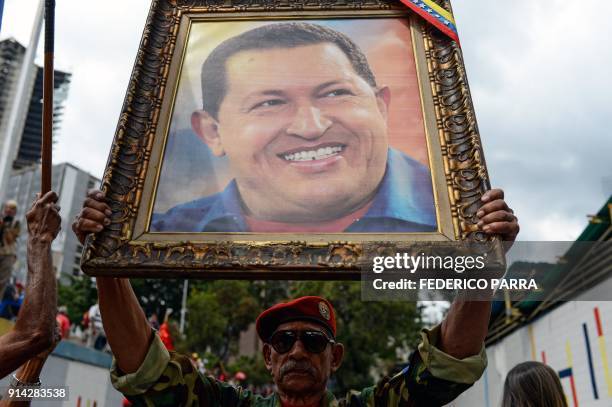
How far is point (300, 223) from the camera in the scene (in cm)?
191

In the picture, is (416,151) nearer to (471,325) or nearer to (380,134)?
(380,134)

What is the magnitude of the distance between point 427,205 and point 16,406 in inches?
74.7

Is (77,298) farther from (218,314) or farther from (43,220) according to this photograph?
(43,220)

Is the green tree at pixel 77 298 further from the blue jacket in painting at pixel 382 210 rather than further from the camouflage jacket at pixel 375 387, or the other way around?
the blue jacket in painting at pixel 382 210

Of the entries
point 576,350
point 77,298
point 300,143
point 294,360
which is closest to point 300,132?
point 300,143

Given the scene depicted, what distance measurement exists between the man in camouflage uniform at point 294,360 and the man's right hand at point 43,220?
0.95ft

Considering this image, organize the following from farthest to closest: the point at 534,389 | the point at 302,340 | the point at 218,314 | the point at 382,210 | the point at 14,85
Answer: the point at 14,85, the point at 218,314, the point at 534,389, the point at 302,340, the point at 382,210

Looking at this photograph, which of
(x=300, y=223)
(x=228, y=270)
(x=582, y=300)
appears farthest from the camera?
(x=582, y=300)

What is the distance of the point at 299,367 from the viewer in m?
2.16

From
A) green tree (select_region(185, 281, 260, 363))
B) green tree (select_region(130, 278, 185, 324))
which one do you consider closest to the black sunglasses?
green tree (select_region(185, 281, 260, 363))

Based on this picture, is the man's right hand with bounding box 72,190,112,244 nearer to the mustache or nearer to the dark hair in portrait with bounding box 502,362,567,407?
the mustache

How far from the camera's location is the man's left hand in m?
1.75

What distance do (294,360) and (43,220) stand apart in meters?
1.14

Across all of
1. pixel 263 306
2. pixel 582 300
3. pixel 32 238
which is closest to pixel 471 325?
pixel 32 238
